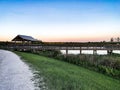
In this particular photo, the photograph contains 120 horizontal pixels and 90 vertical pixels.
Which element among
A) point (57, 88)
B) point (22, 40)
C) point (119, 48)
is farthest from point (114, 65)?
point (22, 40)

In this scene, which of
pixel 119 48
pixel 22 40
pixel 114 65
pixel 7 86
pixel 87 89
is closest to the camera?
pixel 7 86

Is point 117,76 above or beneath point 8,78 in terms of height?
beneath

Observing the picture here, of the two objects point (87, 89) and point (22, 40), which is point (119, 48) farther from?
point (87, 89)

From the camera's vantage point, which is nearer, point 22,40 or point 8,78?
point 8,78

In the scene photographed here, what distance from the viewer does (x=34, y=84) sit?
9.59 m

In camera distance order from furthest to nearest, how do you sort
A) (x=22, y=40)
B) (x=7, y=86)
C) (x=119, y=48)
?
1. (x=22, y=40)
2. (x=119, y=48)
3. (x=7, y=86)

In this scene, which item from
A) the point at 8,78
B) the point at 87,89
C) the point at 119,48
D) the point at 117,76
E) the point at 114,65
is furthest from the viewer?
the point at 119,48

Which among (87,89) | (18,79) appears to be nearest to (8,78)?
(18,79)

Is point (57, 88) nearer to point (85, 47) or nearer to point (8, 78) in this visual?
point (8, 78)

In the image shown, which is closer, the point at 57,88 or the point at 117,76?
the point at 57,88

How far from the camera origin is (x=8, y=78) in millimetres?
10891

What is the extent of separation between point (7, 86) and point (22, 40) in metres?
53.4

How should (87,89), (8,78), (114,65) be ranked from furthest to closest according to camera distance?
1. (114,65)
2. (8,78)
3. (87,89)

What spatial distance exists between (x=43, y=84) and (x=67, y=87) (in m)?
1.10
